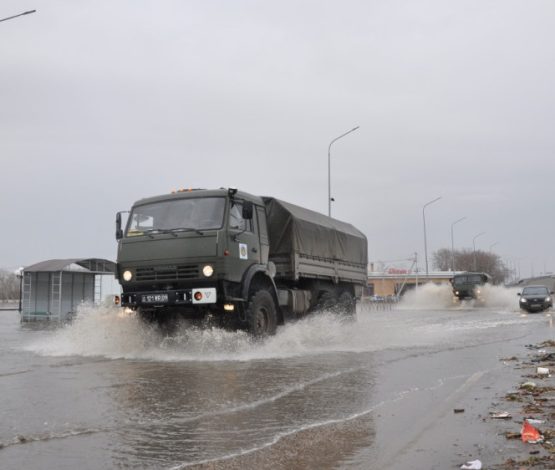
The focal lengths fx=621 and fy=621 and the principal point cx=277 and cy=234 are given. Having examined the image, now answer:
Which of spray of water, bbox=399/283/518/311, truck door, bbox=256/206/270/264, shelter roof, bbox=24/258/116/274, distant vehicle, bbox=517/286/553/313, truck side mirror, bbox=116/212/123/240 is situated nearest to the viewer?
truck side mirror, bbox=116/212/123/240

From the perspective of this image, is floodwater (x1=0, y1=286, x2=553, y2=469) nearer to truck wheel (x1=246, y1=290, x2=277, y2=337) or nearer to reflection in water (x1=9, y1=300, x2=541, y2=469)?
reflection in water (x1=9, y1=300, x2=541, y2=469)

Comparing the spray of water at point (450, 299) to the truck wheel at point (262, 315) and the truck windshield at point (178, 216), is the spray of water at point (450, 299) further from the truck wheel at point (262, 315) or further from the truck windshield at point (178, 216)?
the truck windshield at point (178, 216)

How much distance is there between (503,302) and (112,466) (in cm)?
4421

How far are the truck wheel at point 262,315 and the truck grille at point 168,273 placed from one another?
1.30 metres

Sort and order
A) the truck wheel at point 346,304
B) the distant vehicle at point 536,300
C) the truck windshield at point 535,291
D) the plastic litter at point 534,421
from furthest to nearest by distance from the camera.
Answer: the truck windshield at point 535,291 < the distant vehicle at point 536,300 < the truck wheel at point 346,304 < the plastic litter at point 534,421

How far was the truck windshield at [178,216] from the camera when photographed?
1147 cm

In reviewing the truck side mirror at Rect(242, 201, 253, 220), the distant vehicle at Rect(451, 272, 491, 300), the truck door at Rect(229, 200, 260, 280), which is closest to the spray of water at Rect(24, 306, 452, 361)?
the truck door at Rect(229, 200, 260, 280)

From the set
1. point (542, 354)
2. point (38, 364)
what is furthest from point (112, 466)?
point (542, 354)

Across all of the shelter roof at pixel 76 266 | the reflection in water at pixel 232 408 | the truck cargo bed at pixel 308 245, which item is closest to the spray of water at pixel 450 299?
the shelter roof at pixel 76 266

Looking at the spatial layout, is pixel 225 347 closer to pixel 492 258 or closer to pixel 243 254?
pixel 243 254

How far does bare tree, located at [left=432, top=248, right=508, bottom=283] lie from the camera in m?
119

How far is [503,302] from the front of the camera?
44844 millimetres

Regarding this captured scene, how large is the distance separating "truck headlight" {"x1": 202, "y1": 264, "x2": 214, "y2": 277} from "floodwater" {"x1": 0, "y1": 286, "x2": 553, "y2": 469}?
1.21 metres

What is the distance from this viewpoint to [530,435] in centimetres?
504
